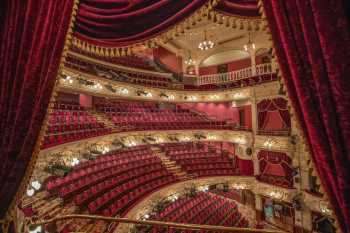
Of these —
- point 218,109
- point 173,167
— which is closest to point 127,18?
point 173,167

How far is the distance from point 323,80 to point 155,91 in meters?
10.00

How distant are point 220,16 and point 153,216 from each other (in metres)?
6.21

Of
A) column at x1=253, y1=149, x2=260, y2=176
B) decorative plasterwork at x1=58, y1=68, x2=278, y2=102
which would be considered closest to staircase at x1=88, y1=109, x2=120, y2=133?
decorative plasterwork at x1=58, y1=68, x2=278, y2=102

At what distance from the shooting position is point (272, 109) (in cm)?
852

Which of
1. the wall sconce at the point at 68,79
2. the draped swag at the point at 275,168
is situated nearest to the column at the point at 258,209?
the draped swag at the point at 275,168

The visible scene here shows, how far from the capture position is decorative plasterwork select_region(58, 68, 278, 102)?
24.2ft

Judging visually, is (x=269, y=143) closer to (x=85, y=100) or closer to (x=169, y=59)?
(x=169, y=59)

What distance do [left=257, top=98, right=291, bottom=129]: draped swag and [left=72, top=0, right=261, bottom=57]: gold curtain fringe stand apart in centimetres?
758

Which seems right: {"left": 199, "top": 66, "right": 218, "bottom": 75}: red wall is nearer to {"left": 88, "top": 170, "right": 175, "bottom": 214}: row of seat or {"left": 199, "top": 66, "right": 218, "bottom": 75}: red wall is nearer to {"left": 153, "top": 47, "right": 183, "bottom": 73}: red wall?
{"left": 153, "top": 47, "right": 183, "bottom": 73}: red wall

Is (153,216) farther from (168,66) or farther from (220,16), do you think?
(168,66)

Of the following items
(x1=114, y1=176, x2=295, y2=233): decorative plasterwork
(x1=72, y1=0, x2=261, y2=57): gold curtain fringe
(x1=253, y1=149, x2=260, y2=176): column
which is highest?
(x1=72, y1=0, x2=261, y2=57): gold curtain fringe

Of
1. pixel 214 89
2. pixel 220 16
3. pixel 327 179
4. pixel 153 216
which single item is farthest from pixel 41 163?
pixel 214 89

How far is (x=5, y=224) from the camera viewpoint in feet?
4.36

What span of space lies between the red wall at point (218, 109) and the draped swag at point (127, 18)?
10285mm
